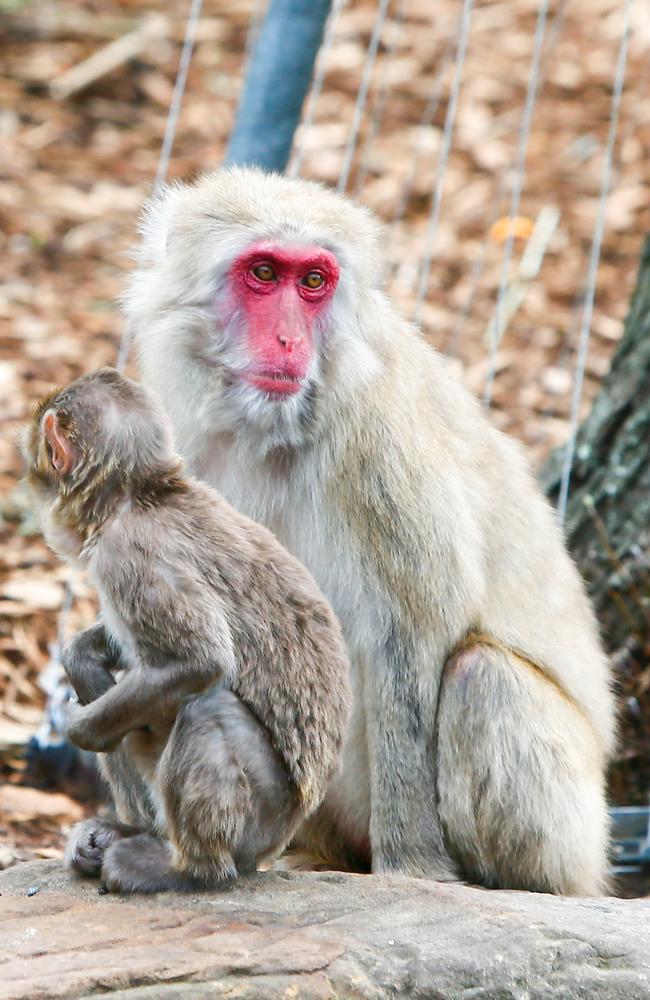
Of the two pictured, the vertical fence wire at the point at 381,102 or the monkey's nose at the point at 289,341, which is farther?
the vertical fence wire at the point at 381,102

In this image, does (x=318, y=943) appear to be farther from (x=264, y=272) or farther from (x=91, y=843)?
(x=264, y=272)

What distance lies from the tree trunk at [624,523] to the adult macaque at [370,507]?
208cm

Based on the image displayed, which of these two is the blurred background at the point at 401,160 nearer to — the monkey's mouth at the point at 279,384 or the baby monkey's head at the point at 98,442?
the monkey's mouth at the point at 279,384

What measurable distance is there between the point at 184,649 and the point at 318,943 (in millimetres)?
838

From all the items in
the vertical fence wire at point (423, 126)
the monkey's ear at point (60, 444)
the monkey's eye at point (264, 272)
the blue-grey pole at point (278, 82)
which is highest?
the vertical fence wire at point (423, 126)

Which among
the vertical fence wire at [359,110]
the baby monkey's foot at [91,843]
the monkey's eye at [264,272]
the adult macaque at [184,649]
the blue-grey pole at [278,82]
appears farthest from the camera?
the vertical fence wire at [359,110]

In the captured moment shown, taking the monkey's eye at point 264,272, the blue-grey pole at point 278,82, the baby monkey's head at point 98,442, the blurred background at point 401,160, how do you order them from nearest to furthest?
the baby monkey's head at point 98,442 → the monkey's eye at point 264,272 → the blue-grey pole at point 278,82 → the blurred background at point 401,160

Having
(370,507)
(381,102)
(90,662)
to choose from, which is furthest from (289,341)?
(381,102)

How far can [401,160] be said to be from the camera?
1127 centimetres

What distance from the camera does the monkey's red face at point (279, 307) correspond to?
486 cm

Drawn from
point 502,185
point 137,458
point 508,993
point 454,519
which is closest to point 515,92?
point 502,185

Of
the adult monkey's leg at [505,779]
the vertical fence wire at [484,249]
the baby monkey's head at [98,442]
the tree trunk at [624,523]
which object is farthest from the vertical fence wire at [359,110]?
the baby monkey's head at [98,442]

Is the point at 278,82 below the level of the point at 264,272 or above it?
above

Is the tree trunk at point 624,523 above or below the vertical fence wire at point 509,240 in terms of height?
below
